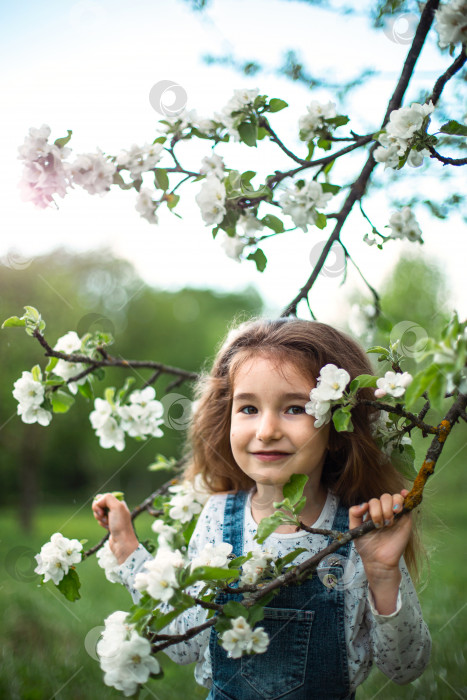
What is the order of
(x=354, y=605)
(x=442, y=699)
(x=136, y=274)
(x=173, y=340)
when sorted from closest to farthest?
(x=354, y=605) → (x=442, y=699) → (x=136, y=274) → (x=173, y=340)

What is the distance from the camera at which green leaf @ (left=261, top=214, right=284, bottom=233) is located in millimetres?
1381

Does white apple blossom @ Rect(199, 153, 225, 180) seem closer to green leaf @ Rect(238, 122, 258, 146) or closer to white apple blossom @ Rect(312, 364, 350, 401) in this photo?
green leaf @ Rect(238, 122, 258, 146)

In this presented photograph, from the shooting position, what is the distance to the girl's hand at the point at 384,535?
3.62 feet

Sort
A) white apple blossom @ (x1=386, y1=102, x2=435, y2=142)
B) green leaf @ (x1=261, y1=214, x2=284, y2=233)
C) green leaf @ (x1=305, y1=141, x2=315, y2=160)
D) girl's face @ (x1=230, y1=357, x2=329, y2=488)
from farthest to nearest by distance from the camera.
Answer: green leaf @ (x1=305, y1=141, x2=315, y2=160) → green leaf @ (x1=261, y1=214, x2=284, y2=233) → girl's face @ (x1=230, y1=357, x2=329, y2=488) → white apple blossom @ (x1=386, y1=102, x2=435, y2=142)

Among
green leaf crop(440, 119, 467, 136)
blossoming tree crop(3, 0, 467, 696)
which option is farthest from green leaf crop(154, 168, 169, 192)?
green leaf crop(440, 119, 467, 136)

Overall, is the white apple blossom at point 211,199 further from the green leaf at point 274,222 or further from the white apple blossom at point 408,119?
the white apple blossom at point 408,119

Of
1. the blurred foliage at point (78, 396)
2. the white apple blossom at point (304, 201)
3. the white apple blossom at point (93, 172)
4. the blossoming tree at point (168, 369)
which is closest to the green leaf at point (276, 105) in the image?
the blossoming tree at point (168, 369)

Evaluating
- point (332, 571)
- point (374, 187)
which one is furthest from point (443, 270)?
point (332, 571)

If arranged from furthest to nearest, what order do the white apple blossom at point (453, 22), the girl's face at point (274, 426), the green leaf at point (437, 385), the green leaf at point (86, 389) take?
the green leaf at point (86, 389)
the girl's face at point (274, 426)
the white apple blossom at point (453, 22)
the green leaf at point (437, 385)

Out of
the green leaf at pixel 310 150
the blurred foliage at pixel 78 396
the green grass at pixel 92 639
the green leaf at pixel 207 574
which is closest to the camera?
the green leaf at pixel 207 574

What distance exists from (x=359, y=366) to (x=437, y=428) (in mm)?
424

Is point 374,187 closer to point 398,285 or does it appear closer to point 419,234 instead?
point 419,234

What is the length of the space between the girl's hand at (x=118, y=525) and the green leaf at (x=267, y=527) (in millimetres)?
598

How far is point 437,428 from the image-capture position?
3.71ft
